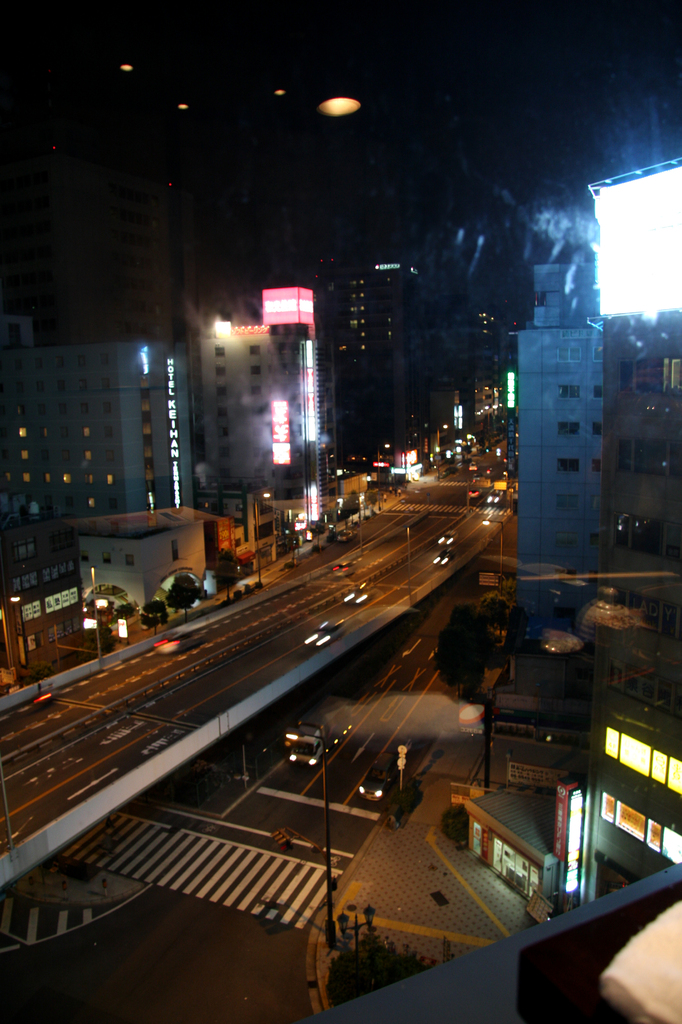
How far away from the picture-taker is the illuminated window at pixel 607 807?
3.82 m

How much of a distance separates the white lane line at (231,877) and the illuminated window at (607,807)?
2672 mm

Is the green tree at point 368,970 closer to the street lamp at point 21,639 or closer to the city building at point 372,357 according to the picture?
the street lamp at point 21,639

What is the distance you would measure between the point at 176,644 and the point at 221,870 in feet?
10.4

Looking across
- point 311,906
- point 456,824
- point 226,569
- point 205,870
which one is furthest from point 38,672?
point 456,824

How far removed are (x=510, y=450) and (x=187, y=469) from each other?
5.90 metres

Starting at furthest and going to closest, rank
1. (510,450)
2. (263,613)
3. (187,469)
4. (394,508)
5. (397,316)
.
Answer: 1. (397,316)
2. (394,508)
3. (187,469)
4. (510,450)
5. (263,613)

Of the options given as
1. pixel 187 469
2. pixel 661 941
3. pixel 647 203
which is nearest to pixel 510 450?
pixel 187 469

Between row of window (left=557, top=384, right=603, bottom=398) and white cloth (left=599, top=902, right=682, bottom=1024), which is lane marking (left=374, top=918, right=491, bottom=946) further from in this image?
row of window (left=557, top=384, right=603, bottom=398)

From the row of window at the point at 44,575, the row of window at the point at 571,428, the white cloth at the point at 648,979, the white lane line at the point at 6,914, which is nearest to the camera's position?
the white cloth at the point at 648,979

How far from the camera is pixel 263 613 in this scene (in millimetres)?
8898

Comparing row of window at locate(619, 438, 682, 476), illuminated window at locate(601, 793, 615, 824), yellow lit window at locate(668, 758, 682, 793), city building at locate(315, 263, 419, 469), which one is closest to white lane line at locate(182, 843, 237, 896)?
illuminated window at locate(601, 793, 615, 824)

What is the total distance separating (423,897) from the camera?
4367 mm

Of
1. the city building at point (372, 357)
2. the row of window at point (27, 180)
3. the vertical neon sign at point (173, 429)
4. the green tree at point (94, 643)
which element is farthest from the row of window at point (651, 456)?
the city building at point (372, 357)

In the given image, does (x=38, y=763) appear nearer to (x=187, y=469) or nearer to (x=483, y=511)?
(x=187, y=469)
